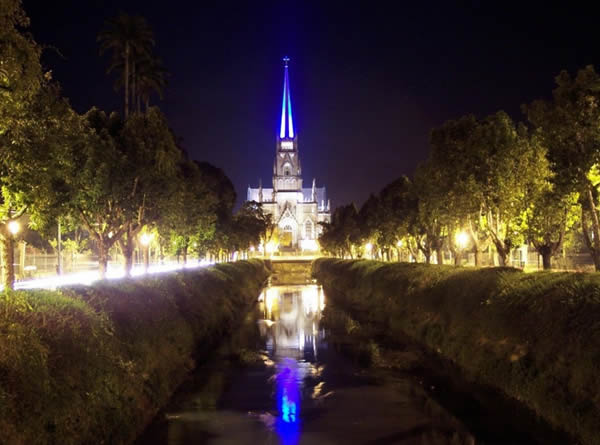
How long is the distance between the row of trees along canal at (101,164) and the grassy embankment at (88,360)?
152 inches

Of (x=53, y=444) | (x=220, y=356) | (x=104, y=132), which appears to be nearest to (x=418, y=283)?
(x=220, y=356)

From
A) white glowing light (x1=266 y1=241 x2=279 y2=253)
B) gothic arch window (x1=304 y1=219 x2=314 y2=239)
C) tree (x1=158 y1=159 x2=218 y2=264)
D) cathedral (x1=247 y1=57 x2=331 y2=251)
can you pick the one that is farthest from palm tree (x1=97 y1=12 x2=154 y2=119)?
gothic arch window (x1=304 y1=219 x2=314 y2=239)

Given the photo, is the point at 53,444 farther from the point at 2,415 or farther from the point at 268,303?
the point at 268,303

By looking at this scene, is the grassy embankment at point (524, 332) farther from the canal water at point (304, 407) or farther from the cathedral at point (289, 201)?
the cathedral at point (289, 201)

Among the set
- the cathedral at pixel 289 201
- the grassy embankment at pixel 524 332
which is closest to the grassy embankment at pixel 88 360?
the grassy embankment at pixel 524 332

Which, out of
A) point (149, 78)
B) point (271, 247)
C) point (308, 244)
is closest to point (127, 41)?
point (149, 78)

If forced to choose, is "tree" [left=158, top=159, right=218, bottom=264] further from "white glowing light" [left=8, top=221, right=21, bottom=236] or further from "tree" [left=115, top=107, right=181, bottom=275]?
"white glowing light" [left=8, top=221, right=21, bottom=236]

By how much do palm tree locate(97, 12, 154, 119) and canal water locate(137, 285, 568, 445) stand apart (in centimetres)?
2857

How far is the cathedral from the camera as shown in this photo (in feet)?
583

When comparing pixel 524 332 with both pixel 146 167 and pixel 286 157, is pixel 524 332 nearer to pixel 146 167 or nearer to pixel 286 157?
pixel 146 167

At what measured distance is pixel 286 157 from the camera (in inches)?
7643

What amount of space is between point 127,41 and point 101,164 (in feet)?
75.4

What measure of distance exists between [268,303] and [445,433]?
41.1 metres

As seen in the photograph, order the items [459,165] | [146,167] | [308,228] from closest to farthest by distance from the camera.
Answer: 1. [146,167]
2. [459,165]
3. [308,228]
